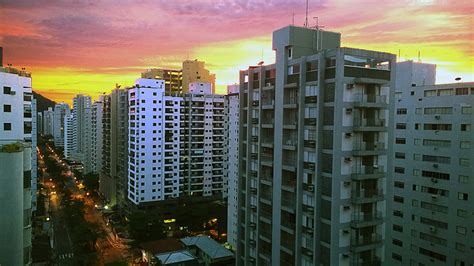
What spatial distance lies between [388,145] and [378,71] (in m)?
1.93

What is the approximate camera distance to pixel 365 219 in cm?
895

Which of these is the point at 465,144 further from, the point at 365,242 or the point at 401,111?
the point at 365,242

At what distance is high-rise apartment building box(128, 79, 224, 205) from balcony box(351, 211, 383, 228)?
18.7m

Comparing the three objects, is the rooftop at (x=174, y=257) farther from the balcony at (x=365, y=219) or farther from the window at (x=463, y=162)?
the window at (x=463, y=162)

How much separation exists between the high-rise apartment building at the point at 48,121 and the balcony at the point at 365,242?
268 ft

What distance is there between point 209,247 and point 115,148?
16575 mm

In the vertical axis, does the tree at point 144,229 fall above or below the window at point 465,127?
below

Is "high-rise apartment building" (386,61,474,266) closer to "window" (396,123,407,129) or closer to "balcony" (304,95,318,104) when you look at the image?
"window" (396,123,407,129)

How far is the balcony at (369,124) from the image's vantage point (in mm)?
8641

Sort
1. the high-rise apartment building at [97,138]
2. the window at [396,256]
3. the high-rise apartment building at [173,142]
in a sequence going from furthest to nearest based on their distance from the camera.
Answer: the high-rise apartment building at [97,138], the high-rise apartment building at [173,142], the window at [396,256]

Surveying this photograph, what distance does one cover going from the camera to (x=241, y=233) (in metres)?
11.9

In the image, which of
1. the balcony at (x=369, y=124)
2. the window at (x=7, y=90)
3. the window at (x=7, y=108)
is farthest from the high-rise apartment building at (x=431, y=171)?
the window at (x=7, y=90)

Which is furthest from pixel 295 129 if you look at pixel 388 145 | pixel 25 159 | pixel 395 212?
pixel 395 212

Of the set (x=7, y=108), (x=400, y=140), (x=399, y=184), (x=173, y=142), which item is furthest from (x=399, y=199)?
(x=173, y=142)
